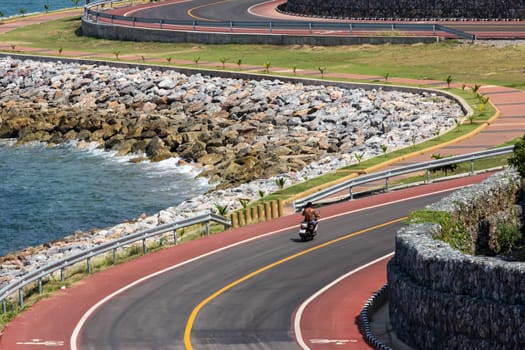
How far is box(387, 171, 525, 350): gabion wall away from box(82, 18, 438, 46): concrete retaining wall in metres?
56.2

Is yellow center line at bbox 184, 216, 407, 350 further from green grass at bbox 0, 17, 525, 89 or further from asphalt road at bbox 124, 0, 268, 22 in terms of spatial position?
asphalt road at bbox 124, 0, 268, 22

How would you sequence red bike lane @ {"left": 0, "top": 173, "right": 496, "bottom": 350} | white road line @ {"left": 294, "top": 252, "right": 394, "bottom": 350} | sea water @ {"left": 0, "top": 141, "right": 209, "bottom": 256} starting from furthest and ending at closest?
1. sea water @ {"left": 0, "top": 141, "right": 209, "bottom": 256}
2. red bike lane @ {"left": 0, "top": 173, "right": 496, "bottom": 350}
3. white road line @ {"left": 294, "top": 252, "right": 394, "bottom": 350}

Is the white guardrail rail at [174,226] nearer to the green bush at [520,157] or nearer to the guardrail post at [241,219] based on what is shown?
the guardrail post at [241,219]

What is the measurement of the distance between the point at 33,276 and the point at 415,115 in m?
32.7

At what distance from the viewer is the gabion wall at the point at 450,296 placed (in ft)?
81.4

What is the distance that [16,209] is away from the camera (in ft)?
190

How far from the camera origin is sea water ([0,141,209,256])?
5425 cm

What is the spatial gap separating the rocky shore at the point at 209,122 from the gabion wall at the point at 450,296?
20.0 m

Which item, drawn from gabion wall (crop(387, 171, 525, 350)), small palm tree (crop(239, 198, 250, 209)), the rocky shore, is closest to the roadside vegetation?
the rocky shore

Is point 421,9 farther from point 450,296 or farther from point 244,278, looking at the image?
point 450,296

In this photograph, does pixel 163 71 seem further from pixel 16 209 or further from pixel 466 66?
pixel 16 209

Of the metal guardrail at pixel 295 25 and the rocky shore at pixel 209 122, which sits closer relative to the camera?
the rocky shore at pixel 209 122

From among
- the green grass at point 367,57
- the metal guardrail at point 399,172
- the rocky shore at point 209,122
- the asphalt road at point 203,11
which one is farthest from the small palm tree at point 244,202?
the asphalt road at point 203,11

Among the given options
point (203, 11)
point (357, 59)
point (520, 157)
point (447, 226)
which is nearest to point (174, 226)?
point (520, 157)
